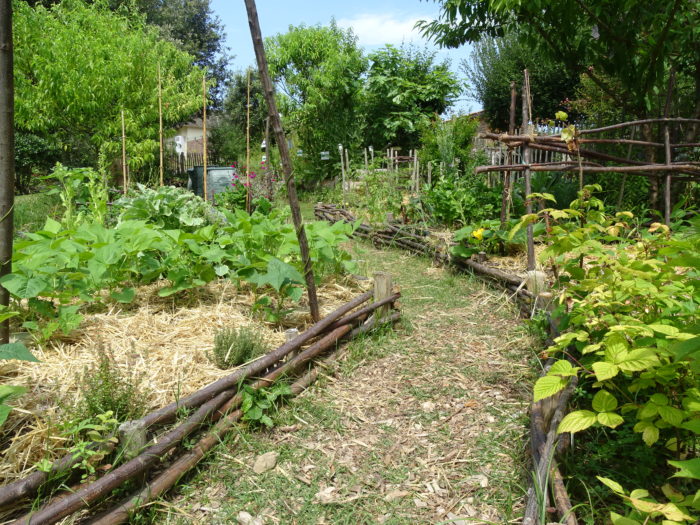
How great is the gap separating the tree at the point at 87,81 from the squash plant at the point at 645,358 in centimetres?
1121

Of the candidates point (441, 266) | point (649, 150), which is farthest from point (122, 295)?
point (649, 150)

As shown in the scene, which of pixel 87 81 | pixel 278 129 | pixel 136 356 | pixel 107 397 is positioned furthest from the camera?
pixel 87 81

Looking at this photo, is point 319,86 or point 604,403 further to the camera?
point 319,86

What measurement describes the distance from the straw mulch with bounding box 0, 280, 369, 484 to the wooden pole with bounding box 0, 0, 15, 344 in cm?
32

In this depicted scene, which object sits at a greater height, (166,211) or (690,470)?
(166,211)

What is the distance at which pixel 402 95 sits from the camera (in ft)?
55.7

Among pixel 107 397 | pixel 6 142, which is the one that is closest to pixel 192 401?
pixel 107 397

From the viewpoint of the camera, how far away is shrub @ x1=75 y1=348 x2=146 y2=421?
191cm

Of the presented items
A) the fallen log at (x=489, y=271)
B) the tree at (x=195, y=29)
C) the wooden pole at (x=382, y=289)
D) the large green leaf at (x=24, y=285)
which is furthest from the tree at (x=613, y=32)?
the tree at (x=195, y=29)

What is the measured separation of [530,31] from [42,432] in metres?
7.18

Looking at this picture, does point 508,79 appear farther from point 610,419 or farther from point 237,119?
point 610,419

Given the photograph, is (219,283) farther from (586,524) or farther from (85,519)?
(586,524)

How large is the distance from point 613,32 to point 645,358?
5.60 metres

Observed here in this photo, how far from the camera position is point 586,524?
1.52m
